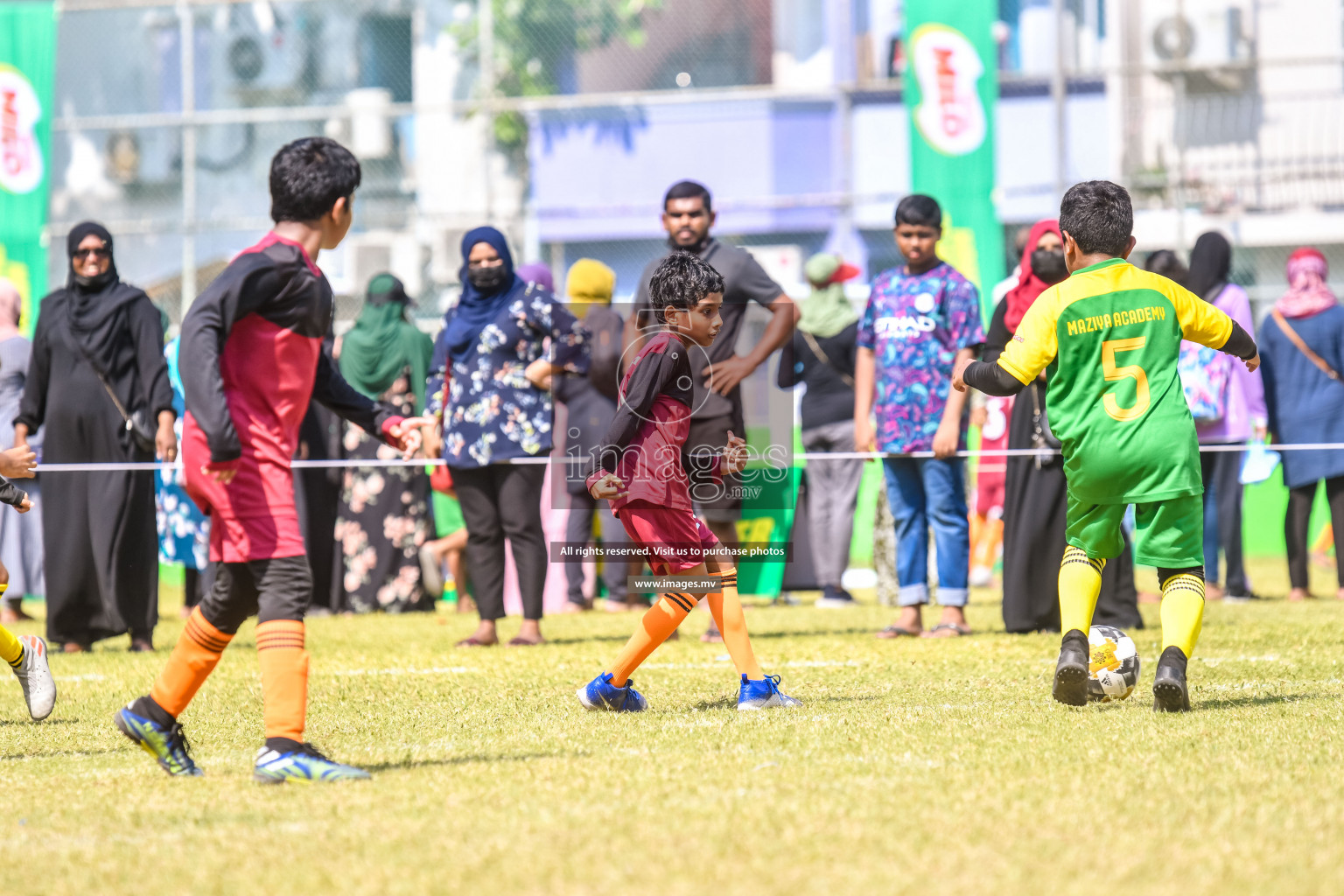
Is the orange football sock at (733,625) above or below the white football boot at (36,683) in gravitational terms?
above

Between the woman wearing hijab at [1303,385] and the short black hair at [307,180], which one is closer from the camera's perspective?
the short black hair at [307,180]

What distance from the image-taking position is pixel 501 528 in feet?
28.5

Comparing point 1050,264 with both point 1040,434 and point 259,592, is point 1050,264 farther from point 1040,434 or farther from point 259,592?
point 259,592

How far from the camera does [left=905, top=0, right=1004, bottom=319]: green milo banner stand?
44.7ft

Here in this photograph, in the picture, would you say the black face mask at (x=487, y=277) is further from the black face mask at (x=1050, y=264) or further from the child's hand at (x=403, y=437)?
the child's hand at (x=403, y=437)

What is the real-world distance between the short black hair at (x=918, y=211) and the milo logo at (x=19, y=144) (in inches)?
383

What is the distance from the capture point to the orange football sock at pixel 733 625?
580 cm

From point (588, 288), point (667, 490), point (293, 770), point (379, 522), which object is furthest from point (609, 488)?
point (379, 522)

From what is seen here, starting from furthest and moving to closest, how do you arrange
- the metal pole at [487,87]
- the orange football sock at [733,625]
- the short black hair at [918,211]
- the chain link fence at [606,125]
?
1. the chain link fence at [606,125]
2. the metal pole at [487,87]
3. the short black hair at [918,211]
4. the orange football sock at [733,625]

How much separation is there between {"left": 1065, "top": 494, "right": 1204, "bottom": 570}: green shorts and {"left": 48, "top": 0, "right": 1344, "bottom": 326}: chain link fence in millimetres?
8900

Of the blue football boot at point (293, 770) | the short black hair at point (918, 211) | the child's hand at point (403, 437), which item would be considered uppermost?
the short black hair at point (918, 211)

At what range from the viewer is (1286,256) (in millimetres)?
16594

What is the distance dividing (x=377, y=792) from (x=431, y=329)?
10816 millimetres

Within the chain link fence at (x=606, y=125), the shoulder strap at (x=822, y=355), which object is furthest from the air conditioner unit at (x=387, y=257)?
the shoulder strap at (x=822, y=355)
